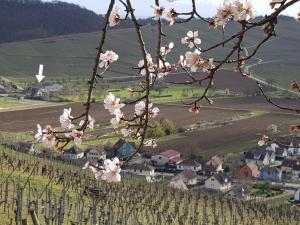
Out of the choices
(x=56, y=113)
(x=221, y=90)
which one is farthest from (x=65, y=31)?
(x=56, y=113)

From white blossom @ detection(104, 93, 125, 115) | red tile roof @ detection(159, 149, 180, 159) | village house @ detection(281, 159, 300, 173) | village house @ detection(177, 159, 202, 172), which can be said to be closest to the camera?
white blossom @ detection(104, 93, 125, 115)

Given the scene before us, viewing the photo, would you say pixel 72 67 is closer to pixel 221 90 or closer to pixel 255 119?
pixel 221 90

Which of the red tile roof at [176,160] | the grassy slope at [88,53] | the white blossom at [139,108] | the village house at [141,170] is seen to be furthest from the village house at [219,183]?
the grassy slope at [88,53]

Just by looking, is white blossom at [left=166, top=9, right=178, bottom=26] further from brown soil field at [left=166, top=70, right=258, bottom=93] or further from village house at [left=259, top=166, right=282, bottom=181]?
brown soil field at [left=166, top=70, right=258, bottom=93]

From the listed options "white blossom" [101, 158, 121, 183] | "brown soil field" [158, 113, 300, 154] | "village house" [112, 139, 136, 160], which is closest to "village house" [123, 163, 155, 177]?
"village house" [112, 139, 136, 160]

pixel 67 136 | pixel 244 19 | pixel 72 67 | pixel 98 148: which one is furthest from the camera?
pixel 72 67

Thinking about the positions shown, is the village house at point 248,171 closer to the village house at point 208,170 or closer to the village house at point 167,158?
the village house at point 208,170

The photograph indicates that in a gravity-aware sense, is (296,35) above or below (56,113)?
above

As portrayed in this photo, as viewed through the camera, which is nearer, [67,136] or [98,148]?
[67,136]
